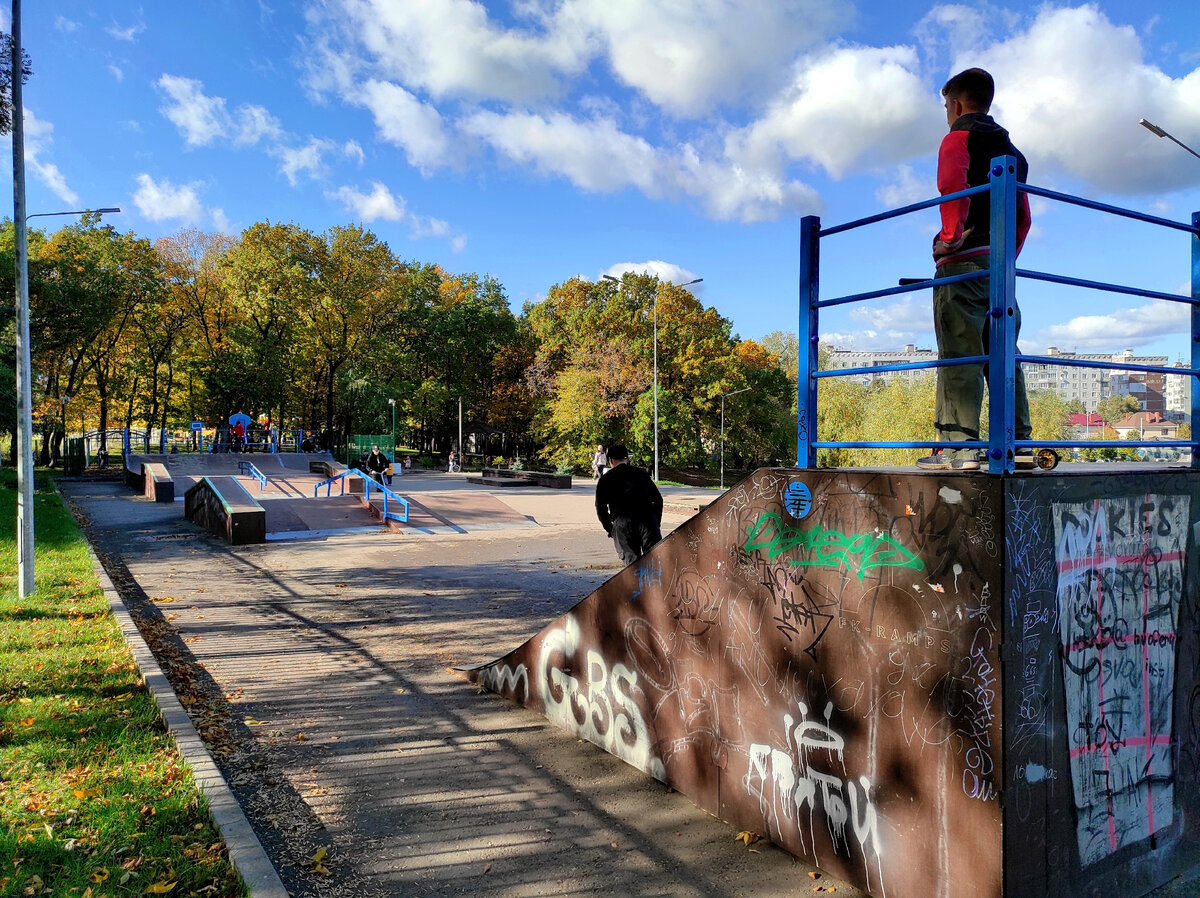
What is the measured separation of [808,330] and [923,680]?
1.69 m

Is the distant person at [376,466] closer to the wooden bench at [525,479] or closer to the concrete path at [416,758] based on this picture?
the concrete path at [416,758]

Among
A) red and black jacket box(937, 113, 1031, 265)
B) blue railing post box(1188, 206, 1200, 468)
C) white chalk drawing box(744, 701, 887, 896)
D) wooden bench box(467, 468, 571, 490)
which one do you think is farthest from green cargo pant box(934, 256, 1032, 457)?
wooden bench box(467, 468, 571, 490)

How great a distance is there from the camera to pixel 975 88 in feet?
12.1

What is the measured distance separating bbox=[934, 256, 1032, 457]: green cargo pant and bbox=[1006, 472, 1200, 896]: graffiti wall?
548 mm

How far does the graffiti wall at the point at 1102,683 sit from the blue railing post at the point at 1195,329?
325mm

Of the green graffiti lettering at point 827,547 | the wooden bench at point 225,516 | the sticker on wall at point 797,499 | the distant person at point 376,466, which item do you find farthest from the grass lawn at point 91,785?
the distant person at point 376,466

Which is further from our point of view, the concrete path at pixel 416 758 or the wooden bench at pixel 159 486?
the wooden bench at pixel 159 486

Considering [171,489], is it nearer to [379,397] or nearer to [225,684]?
[225,684]

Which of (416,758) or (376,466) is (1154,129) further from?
(376,466)

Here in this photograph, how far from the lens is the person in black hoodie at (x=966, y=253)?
3.52 meters

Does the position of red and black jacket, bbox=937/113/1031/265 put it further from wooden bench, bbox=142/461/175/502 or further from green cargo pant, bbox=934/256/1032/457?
wooden bench, bbox=142/461/175/502

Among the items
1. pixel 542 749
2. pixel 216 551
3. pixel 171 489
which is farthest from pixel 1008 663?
pixel 171 489

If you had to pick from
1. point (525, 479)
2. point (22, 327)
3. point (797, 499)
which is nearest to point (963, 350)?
point (797, 499)

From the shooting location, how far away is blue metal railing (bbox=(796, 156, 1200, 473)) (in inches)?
117
